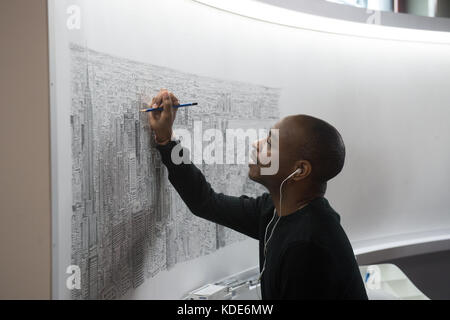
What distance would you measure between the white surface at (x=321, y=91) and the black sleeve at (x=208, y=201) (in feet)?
0.59

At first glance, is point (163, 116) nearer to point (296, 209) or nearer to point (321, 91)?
point (296, 209)

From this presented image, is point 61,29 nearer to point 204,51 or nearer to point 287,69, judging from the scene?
point 204,51

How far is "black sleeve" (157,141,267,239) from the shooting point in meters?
1.16

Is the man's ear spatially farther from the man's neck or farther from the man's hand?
the man's hand

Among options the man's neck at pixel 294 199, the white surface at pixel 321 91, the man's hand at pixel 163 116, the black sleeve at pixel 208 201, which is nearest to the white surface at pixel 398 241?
the white surface at pixel 321 91

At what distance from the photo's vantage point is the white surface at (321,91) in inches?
33.3

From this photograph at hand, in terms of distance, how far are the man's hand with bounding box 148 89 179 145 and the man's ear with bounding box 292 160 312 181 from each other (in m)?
0.35

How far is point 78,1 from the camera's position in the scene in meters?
0.83

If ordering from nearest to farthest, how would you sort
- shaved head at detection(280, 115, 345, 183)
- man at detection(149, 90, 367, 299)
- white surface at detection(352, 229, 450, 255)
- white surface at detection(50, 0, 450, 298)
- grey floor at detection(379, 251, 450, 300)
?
white surface at detection(50, 0, 450, 298)
man at detection(149, 90, 367, 299)
shaved head at detection(280, 115, 345, 183)
white surface at detection(352, 229, 450, 255)
grey floor at detection(379, 251, 450, 300)

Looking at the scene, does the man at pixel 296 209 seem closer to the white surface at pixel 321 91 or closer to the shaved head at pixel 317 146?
the shaved head at pixel 317 146

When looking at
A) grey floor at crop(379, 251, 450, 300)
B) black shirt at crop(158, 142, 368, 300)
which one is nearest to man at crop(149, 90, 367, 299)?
black shirt at crop(158, 142, 368, 300)

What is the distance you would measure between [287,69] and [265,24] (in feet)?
0.71

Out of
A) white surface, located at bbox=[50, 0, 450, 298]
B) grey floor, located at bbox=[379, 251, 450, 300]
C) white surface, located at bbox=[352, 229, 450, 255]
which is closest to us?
white surface, located at bbox=[50, 0, 450, 298]
